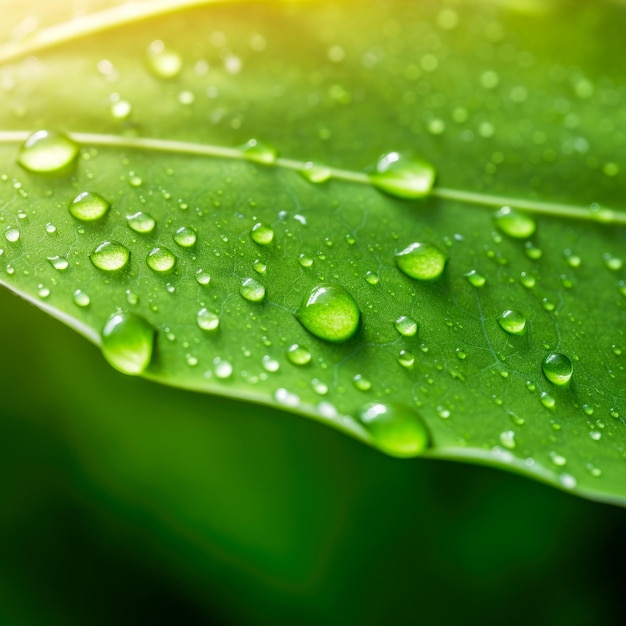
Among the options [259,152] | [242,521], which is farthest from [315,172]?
[242,521]

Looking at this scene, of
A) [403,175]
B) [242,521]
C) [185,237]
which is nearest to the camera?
[185,237]

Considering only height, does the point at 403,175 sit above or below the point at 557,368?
above

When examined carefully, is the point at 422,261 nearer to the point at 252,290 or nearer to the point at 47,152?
Result: the point at 252,290

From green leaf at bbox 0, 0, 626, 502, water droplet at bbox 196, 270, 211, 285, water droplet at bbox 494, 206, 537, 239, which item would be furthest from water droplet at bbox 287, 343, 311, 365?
water droplet at bbox 494, 206, 537, 239

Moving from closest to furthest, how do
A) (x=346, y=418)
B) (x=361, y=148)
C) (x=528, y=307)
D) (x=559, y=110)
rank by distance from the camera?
(x=346, y=418)
(x=528, y=307)
(x=361, y=148)
(x=559, y=110)

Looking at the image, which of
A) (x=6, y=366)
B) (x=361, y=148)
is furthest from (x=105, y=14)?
(x=6, y=366)

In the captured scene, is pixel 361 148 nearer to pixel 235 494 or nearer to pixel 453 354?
pixel 453 354
